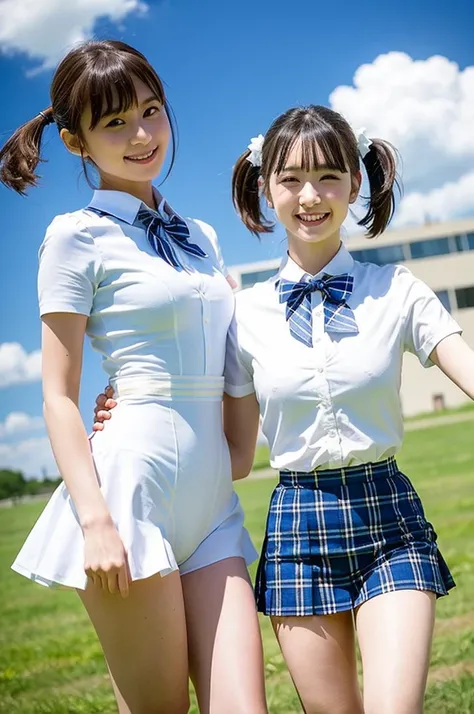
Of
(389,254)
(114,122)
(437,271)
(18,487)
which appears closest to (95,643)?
(114,122)

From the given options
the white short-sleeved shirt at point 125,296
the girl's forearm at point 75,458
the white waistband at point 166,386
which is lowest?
the girl's forearm at point 75,458

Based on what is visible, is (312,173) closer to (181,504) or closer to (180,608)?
(181,504)

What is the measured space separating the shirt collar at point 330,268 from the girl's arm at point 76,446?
56cm

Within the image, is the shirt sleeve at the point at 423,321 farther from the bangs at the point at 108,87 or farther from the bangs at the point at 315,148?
the bangs at the point at 108,87

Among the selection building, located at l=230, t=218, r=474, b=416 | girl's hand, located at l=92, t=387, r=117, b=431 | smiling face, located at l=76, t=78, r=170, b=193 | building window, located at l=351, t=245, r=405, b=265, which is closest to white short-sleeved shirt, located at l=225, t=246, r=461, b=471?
girl's hand, located at l=92, t=387, r=117, b=431

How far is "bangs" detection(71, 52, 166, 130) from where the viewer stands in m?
2.20

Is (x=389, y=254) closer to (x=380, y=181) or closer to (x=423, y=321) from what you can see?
(x=380, y=181)

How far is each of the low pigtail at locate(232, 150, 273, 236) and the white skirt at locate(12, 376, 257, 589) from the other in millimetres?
588

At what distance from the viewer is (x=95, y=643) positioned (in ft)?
21.5

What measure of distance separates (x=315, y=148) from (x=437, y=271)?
2777cm

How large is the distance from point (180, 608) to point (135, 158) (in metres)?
1.09

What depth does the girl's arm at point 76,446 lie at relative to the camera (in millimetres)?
2033

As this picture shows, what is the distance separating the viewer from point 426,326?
2.19 meters

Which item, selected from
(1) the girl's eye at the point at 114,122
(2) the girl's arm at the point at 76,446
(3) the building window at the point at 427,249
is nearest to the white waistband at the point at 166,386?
(2) the girl's arm at the point at 76,446
